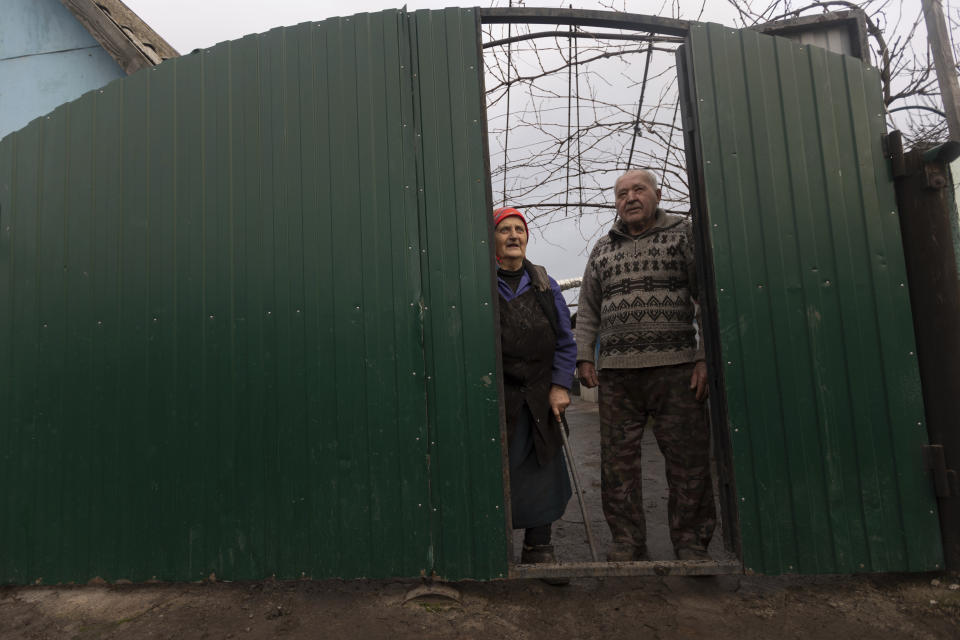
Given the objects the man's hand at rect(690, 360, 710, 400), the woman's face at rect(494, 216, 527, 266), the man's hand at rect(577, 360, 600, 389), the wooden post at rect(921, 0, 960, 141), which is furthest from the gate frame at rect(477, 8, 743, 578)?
the wooden post at rect(921, 0, 960, 141)

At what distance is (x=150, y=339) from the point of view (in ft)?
7.95

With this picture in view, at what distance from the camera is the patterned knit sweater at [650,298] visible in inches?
95.0

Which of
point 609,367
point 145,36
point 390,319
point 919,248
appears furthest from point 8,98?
point 919,248

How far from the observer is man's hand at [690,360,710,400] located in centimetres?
238

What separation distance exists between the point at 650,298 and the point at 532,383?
2.39 feet

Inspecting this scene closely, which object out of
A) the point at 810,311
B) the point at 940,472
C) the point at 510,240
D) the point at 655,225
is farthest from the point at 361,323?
the point at 940,472

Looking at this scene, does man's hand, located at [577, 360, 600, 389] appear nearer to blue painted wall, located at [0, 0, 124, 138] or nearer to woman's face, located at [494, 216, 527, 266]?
woman's face, located at [494, 216, 527, 266]

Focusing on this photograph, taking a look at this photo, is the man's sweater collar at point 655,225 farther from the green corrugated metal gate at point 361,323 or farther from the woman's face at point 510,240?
the woman's face at point 510,240

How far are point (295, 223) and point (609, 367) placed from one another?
172 cm

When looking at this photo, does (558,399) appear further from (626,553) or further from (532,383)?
(626,553)

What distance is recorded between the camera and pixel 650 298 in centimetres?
246

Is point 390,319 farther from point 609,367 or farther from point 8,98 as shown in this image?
point 8,98

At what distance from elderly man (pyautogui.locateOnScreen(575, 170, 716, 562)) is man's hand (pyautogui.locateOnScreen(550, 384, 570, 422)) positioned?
0.74 ft

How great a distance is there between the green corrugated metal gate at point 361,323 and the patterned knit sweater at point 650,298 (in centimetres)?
15
